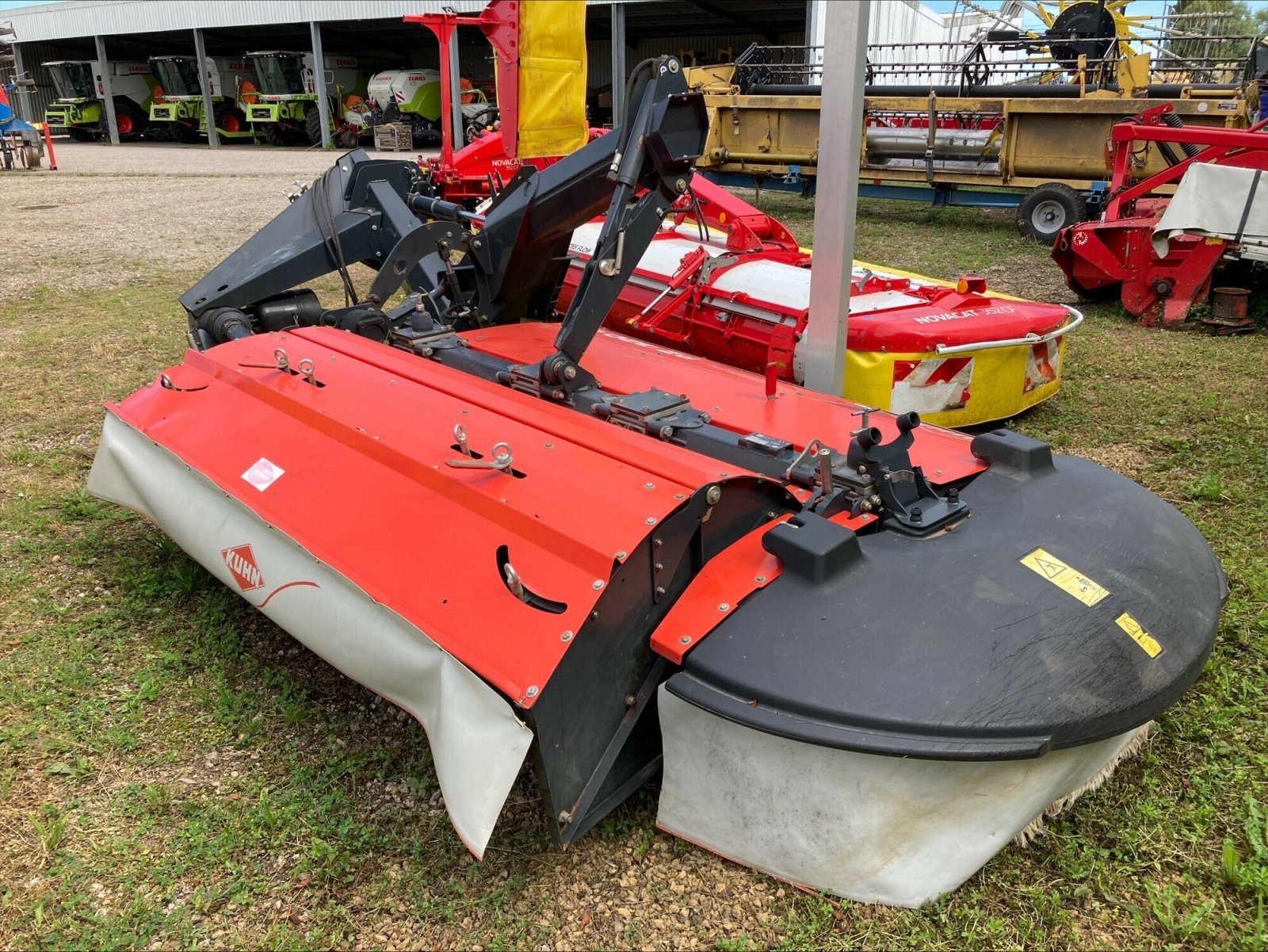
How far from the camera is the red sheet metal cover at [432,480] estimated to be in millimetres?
2170

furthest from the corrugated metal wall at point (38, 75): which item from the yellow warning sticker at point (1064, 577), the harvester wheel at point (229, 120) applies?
the yellow warning sticker at point (1064, 577)

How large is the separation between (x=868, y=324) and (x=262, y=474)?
2.66 meters

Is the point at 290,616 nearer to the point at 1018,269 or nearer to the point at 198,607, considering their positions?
the point at 198,607

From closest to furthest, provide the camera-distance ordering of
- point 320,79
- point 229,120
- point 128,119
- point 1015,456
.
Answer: point 1015,456 < point 320,79 < point 229,120 < point 128,119

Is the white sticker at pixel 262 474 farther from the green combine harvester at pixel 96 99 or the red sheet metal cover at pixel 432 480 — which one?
the green combine harvester at pixel 96 99

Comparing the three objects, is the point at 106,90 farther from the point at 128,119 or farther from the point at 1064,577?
the point at 1064,577

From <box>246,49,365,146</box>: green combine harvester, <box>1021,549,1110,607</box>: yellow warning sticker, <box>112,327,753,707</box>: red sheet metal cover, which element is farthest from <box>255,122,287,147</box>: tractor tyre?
<box>1021,549,1110,607</box>: yellow warning sticker

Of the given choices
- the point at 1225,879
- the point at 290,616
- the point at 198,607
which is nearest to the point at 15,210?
the point at 198,607

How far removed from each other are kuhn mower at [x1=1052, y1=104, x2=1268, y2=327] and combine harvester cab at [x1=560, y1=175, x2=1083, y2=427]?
2382 mm

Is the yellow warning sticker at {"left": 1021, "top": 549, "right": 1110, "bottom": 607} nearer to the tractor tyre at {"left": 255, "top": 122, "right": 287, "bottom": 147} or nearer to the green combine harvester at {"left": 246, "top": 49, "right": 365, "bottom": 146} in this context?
the green combine harvester at {"left": 246, "top": 49, "right": 365, "bottom": 146}

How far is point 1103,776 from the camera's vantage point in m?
2.41

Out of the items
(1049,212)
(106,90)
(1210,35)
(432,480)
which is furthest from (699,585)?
(106,90)

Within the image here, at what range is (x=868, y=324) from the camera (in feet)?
14.1

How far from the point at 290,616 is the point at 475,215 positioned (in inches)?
100
